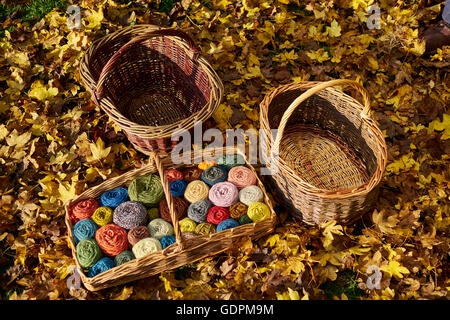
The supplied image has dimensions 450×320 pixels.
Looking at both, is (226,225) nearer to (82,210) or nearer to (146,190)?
(146,190)

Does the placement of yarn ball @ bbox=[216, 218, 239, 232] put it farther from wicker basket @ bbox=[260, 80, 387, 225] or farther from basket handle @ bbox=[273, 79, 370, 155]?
basket handle @ bbox=[273, 79, 370, 155]

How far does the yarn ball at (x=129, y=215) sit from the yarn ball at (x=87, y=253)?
0.20m

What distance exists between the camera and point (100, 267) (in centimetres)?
217

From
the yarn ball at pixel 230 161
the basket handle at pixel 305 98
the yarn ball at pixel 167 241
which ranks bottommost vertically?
the yarn ball at pixel 167 241

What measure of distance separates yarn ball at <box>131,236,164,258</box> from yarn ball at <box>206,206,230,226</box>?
1.15 ft

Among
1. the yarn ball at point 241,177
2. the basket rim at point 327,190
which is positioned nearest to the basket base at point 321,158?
the basket rim at point 327,190

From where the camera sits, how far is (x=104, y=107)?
7.92ft

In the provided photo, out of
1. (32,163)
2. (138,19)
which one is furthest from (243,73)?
(32,163)

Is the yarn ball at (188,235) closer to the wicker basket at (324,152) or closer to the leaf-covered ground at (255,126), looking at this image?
the leaf-covered ground at (255,126)

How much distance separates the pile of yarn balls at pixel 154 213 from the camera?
2236mm

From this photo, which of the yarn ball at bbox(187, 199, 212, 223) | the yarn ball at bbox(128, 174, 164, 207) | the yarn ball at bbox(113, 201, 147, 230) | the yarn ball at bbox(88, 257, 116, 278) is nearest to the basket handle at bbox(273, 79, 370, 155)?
the yarn ball at bbox(187, 199, 212, 223)

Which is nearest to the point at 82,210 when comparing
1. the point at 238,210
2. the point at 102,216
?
the point at 102,216

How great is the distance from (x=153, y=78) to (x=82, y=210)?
4.03 ft

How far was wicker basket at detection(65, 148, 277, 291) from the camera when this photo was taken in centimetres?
211
